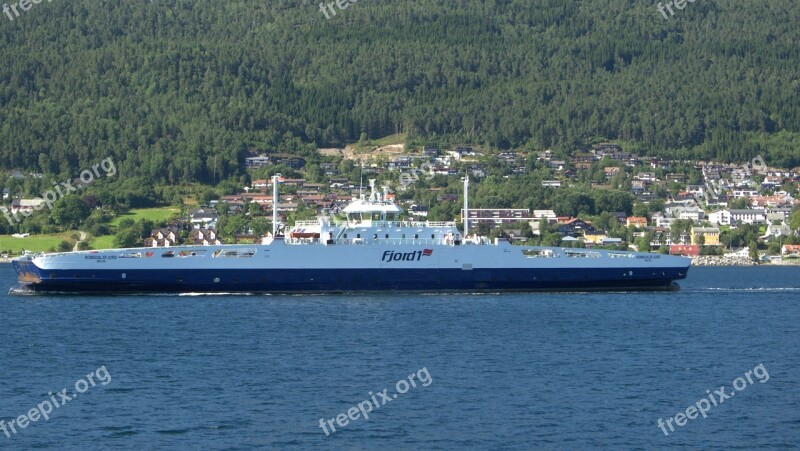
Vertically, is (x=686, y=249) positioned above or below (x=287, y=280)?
below

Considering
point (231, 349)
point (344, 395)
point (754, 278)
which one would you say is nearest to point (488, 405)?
point (344, 395)

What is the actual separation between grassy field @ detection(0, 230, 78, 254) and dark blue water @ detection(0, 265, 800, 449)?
192ft

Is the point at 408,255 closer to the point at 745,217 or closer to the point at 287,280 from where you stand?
the point at 287,280

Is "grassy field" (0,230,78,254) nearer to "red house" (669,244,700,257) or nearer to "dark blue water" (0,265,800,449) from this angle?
"dark blue water" (0,265,800,449)

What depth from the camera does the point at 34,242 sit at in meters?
136

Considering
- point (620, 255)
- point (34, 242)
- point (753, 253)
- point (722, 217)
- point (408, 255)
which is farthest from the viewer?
point (722, 217)

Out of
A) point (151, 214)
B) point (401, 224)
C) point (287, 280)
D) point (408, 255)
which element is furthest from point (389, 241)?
point (151, 214)

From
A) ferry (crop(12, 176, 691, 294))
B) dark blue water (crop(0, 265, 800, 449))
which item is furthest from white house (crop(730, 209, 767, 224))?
dark blue water (crop(0, 265, 800, 449))

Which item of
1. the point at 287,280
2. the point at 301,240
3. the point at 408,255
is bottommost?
the point at 287,280

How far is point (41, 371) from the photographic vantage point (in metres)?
49.2

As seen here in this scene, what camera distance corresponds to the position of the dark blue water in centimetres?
3909

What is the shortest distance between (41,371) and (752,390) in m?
25.8

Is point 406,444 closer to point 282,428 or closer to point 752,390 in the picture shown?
point 282,428

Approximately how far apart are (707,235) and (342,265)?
3464 inches
